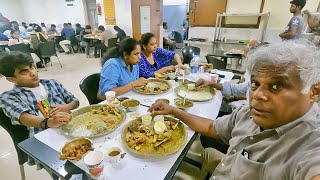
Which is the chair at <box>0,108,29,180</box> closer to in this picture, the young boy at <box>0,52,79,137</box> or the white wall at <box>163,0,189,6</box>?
the young boy at <box>0,52,79,137</box>

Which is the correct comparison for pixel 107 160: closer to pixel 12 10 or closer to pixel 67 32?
pixel 67 32

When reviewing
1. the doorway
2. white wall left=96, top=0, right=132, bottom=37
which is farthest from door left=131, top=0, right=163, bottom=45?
the doorway

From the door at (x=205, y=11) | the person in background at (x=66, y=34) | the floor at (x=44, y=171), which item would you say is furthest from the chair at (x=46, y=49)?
the door at (x=205, y=11)

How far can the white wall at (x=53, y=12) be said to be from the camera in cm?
896

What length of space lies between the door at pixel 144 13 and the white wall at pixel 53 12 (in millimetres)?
3361

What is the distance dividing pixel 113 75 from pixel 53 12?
35.2ft

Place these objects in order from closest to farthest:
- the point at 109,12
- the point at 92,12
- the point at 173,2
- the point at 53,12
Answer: the point at 109,12 → the point at 92,12 → the point at 173,2 → the point at 53,12

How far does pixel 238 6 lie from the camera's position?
188 inches

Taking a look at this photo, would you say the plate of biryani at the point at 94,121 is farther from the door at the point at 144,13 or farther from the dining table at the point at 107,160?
the door at the point at 144,13

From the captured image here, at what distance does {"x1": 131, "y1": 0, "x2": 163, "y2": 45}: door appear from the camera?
691 centimetres

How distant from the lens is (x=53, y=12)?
394 inches

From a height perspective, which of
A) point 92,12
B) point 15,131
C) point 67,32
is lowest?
point 15,131

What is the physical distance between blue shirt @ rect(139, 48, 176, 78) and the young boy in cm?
111

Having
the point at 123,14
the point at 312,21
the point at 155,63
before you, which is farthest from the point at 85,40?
the point at 312,21
